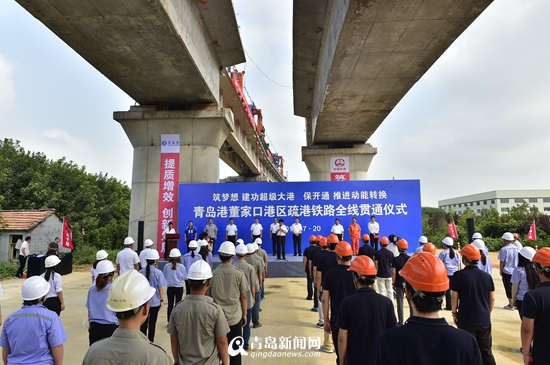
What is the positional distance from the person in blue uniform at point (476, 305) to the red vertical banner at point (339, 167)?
52.3ft

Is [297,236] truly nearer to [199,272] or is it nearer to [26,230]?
[199,272]

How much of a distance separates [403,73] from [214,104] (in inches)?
312

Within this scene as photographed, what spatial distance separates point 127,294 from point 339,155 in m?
18.9

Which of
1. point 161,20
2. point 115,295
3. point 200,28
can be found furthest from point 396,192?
point 115,295

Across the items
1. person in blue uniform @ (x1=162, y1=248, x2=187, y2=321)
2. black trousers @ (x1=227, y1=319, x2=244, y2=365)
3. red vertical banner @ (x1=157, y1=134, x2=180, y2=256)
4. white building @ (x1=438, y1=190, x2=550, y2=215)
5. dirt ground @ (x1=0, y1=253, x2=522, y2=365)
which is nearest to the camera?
black trousers @ (x1=227, y1=319, x2=244, y2=365)

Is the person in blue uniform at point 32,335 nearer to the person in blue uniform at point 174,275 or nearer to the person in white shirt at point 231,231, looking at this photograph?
the person in blue uniform at point 174,275

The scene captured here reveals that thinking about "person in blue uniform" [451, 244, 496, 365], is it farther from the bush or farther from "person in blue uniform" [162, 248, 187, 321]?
the bush

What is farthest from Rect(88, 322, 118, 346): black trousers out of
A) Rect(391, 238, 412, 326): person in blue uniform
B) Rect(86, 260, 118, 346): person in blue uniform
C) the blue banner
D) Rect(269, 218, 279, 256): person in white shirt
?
the blue banner

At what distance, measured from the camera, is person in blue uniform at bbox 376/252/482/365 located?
1.67m

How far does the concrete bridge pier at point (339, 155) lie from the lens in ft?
65.2

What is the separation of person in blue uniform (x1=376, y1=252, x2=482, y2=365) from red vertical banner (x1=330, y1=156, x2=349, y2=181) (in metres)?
18.3

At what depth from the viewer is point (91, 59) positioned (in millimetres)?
10094

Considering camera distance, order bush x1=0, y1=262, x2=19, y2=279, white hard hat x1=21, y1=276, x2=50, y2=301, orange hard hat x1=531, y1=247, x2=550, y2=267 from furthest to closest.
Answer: bush x1=0, y1=262, x2=19, y2=279, orange hard hat x1=531, y1=247, x2=550, y2=267, white hard hat x1=21, y1=276, x2=50, y2=301

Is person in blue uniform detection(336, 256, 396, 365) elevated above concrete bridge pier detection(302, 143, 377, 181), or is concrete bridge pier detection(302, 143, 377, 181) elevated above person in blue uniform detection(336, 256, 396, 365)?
concrete bridge pier detection(302, 143, 377, 181)
